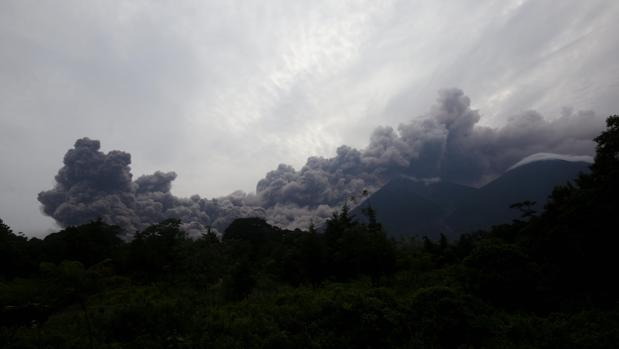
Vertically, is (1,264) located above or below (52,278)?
above

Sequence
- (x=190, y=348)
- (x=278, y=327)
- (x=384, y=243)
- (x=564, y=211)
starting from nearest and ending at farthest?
(x=190, y=348) → (x=278, y=327) → (x=564, y=211) → (x=384, y=243)

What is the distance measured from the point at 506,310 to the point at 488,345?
5512mm

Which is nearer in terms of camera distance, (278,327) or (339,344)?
(339,344)

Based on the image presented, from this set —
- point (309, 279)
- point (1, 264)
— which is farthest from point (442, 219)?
point (1, 264)

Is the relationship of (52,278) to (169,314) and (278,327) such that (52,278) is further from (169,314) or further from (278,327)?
(278,327)

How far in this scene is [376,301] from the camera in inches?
→ 598

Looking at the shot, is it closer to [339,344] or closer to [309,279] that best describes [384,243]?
[309,279]

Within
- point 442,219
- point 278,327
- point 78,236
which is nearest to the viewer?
point 278,327

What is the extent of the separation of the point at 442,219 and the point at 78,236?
192 meters

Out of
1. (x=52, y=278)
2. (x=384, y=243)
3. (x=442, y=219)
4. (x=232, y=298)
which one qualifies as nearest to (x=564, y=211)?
(x=384, y=243)

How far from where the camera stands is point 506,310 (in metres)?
17.2

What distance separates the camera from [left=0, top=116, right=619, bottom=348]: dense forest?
13.5 metres

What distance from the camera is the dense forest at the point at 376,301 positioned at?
13.5 m

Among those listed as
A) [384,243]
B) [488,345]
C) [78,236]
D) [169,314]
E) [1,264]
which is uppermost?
[78,236]
